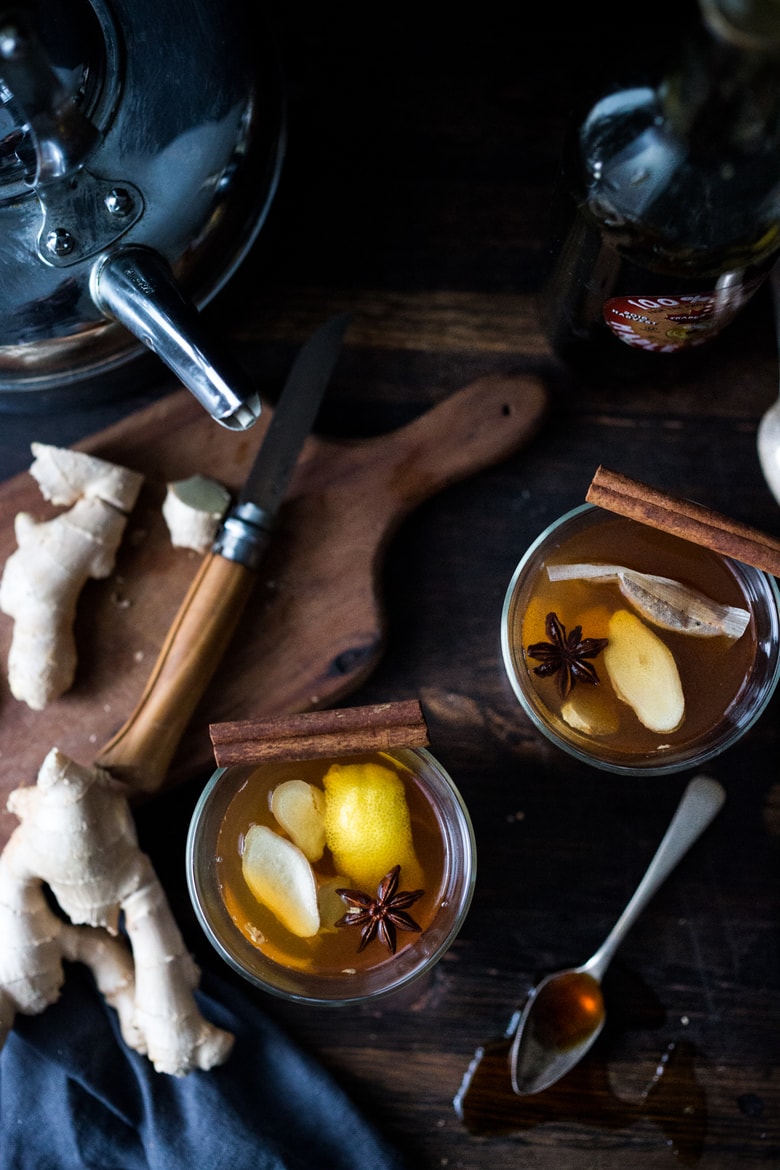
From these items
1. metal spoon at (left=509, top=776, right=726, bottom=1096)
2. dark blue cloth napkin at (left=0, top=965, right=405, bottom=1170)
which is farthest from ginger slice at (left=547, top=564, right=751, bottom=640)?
dark blue cloth napkin at (left=0, top=965, right=405, bottom=1170)

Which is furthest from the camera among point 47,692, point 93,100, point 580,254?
point 47,692

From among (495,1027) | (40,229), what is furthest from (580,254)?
(495,1027)

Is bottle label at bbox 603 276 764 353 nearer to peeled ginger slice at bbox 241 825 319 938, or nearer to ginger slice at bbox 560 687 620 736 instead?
ginger slice at bbox 560 687 620 736

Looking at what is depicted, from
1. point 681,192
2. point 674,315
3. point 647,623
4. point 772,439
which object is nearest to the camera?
point 681,192

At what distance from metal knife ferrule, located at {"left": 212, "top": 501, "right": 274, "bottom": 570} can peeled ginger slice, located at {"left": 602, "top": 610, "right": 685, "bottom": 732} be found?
0.42m

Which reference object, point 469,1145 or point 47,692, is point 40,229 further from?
point 469,1145

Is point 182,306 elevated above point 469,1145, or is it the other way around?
point 182,306

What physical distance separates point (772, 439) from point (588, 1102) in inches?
33.6

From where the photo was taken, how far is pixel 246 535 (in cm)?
118

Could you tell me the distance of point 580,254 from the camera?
1.04 meters

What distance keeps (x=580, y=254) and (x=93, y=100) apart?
50 cm

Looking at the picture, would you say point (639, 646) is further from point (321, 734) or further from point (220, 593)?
point (220, 593)

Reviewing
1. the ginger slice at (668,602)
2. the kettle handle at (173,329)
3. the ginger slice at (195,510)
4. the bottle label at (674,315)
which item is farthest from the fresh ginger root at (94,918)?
the bottle label at (674,315)

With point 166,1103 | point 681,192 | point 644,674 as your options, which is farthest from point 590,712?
point 166,1103
